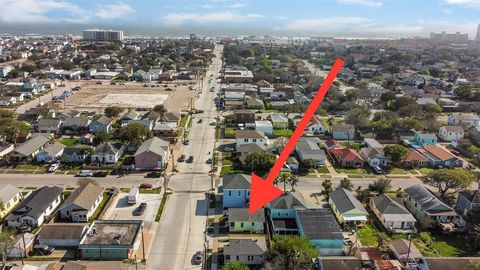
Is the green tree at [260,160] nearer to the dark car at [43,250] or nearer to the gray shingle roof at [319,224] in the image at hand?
the gray shingle roof at [319,224]

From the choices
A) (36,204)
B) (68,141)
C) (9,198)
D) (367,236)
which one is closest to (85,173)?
(9,198)

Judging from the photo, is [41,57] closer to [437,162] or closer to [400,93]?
[400,93]

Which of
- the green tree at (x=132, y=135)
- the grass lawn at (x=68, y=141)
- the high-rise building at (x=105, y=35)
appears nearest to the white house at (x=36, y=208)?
the green tree at (x=132, y=135)

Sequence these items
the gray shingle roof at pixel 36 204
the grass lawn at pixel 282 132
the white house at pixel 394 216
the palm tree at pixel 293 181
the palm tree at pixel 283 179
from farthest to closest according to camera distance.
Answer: the grass lawn at pixel 282 132, the palm tree at pixel 283 179, the palm tree at pixel 293 181, the white house at pixel 394 216, the gray shingle roof at pixel 36 204

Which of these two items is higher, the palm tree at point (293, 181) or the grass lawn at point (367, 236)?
the palm tree at point (293, 181)

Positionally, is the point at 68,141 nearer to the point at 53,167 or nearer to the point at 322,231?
the point at 53,167

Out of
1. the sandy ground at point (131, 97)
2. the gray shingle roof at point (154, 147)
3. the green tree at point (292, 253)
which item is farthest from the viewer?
the sandy ground at point (131, 97)
